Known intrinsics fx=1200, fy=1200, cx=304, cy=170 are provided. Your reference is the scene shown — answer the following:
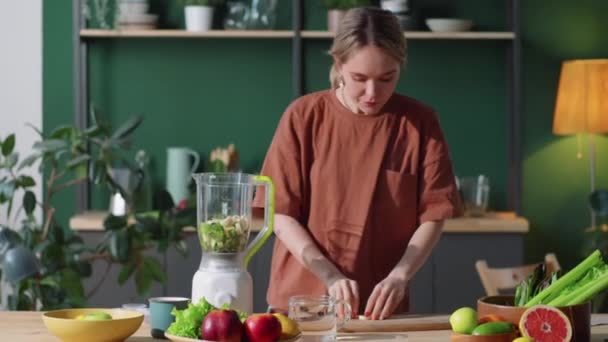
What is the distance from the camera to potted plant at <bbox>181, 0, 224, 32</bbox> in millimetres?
5406

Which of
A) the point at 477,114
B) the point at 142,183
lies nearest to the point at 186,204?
the point at 142,183

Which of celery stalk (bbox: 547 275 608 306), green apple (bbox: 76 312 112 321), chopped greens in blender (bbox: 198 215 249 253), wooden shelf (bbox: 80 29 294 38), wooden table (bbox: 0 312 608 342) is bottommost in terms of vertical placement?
wooden table (bbox: 0 312 608 342)

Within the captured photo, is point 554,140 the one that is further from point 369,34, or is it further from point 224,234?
point 224,234

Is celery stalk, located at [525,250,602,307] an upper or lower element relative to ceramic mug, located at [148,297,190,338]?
upper

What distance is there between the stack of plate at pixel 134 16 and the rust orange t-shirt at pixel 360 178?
248 cm

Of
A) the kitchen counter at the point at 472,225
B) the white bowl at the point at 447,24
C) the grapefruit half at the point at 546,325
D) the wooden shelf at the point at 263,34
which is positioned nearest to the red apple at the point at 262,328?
the grapefruit half at the point at 546,325

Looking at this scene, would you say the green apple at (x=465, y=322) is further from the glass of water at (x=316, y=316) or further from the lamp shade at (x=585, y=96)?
the lamp shade at (x=585, y=96)

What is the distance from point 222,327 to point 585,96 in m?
3.25

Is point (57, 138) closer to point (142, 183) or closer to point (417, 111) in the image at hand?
point (142, 183)

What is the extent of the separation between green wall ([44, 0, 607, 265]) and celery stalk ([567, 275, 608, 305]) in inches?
125

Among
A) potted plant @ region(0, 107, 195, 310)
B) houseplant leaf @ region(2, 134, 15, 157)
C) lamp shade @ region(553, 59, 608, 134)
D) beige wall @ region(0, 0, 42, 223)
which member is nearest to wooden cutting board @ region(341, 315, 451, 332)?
potted plant @ region(0, 107, 195, 310)

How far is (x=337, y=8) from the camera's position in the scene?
17.9 feet

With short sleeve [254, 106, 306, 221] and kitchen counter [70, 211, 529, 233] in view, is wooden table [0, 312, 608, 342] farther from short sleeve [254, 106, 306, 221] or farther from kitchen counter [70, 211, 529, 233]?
kitchen counter [70, 211, 529, 233]

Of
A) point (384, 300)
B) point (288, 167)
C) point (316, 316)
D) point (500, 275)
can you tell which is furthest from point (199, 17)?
point (316, 316)
